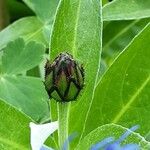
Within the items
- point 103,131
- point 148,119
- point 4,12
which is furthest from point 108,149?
point 4,12

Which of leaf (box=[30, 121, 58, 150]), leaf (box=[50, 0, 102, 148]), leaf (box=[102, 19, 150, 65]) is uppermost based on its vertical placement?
leaf (box=[50, 0, 102, 148])

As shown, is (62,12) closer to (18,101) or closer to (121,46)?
(18,101)

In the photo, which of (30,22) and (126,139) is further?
(30,22)

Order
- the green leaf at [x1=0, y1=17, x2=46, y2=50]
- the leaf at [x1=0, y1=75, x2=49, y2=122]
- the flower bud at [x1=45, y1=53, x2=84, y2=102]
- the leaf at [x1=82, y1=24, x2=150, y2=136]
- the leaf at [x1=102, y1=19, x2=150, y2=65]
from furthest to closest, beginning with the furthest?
the leaf at [x1=102, y1=19, x2=150, y2=65] < the green leaf at [x1=0, y1=17, x2=46, y2=50] < the leaf at [x1=0, y1=75, x2=49, y2=122] < the leaf at [x1=82, y1=24, x2=150, y2=136] < the flower bud at [x1=45, y1=53, x2=84, y2=102]

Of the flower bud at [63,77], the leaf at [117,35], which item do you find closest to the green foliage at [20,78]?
the leaf at [117,35]

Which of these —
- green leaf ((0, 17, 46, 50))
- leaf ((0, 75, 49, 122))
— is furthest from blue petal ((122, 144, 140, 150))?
green leaf ((0, 17, 46, 50))

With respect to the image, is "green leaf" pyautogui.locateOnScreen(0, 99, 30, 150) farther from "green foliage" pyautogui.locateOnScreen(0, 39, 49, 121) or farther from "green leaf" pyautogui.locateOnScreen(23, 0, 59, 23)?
"green leaf" pyautogui.locateOnScreen(23, 0, 59, 23)
